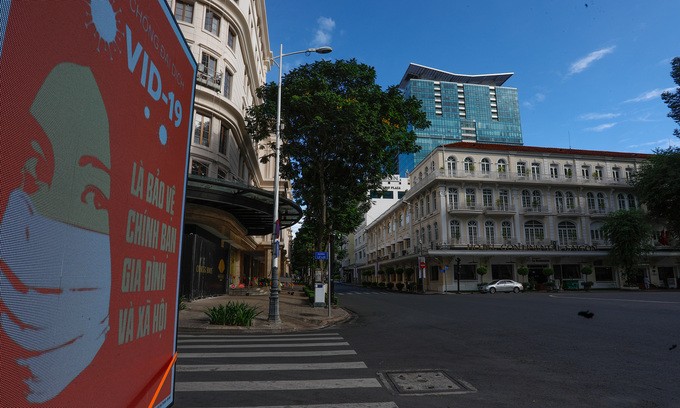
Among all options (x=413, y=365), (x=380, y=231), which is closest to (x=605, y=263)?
(x=380, y=231)

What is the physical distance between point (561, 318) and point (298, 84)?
15.1 meters

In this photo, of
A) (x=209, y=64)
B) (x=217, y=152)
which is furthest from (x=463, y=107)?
(x=217, y=152)

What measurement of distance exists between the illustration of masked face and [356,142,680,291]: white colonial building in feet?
129

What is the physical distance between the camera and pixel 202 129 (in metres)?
20.7

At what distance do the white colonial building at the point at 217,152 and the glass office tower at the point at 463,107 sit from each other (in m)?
83.8

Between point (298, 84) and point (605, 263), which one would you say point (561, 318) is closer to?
point (298, 84)

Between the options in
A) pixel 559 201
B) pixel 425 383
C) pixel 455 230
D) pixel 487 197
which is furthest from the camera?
pixel 559 201

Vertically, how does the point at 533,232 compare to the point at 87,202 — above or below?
above

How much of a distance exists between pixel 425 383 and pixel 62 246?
5.21m

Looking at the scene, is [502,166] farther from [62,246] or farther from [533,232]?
[62,246]

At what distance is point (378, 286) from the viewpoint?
5781 centimetres

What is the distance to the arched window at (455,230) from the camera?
4066 centimetres

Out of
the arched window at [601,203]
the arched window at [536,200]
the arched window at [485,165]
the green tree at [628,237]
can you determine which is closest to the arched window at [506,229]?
the arched window at [536,200]

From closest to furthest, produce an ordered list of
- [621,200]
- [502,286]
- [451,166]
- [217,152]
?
[217,152], [502,286], [451,166], [621,200]
